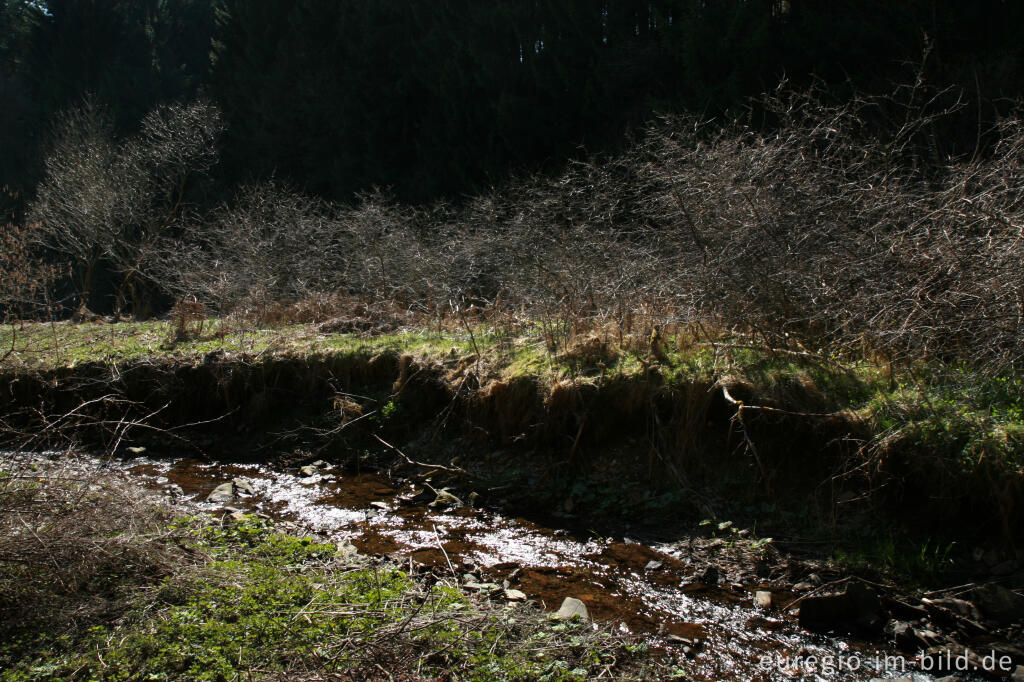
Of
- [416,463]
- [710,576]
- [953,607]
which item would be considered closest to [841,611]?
[953,607]

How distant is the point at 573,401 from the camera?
6648 mm

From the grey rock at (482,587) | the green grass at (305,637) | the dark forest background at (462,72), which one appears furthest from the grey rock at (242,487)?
the dark forest background at (462,72)

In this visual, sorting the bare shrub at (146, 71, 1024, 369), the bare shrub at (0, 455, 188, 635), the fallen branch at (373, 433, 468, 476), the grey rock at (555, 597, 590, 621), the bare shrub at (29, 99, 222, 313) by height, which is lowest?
the grey rock at (555, 597, 590, 621)

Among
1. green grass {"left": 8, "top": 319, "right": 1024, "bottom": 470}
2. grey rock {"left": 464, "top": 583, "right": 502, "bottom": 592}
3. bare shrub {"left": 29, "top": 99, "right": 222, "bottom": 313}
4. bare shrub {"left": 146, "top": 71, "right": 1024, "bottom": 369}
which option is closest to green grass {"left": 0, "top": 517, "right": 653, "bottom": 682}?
grey rock {"left": 464, "top": 583, "right": 502, "bottom": 592}

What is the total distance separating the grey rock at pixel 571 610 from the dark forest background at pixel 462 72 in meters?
6.82

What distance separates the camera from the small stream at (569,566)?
3.96 m

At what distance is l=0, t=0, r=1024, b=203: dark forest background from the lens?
1145 centimetres

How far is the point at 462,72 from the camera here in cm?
1725

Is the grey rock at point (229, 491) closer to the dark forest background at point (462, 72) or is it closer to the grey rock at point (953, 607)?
the grey rock at point (953, 607)

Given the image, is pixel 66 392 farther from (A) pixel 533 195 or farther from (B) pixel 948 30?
(B) pixel 948 30

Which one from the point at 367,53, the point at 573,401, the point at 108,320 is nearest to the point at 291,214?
the point at 108,320

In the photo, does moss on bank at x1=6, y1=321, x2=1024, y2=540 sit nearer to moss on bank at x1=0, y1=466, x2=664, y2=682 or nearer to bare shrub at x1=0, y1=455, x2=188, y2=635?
bare shrub at x1=0, y1=455, x2=188, y2=635

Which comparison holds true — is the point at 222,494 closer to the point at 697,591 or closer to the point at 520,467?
the point at 520,467

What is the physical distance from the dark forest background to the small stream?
20.4 feet
